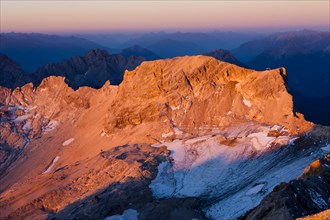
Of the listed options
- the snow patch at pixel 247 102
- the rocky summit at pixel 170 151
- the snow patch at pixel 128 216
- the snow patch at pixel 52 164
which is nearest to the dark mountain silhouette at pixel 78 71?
the rocky summit at pixel 170 151

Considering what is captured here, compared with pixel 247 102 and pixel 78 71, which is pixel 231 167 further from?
pixel 78 71

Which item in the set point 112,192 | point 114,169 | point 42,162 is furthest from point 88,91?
point 112,192

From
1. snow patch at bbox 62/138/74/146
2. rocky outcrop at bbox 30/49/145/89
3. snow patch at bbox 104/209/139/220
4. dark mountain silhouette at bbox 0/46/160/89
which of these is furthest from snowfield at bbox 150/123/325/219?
rocky outcrop at bbox 30/49/145/89

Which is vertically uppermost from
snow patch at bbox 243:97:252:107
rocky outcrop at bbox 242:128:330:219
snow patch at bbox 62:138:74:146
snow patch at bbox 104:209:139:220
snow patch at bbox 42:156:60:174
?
rocky outcrop at bbox 242:128:330:219

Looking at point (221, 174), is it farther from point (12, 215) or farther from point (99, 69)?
point (99, 69)

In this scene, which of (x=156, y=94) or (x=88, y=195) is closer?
(x=88, y=195)

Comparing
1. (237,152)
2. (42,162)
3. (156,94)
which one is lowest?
(42,162)

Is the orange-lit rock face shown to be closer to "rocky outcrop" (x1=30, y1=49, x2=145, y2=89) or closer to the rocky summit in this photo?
the rocky summit
